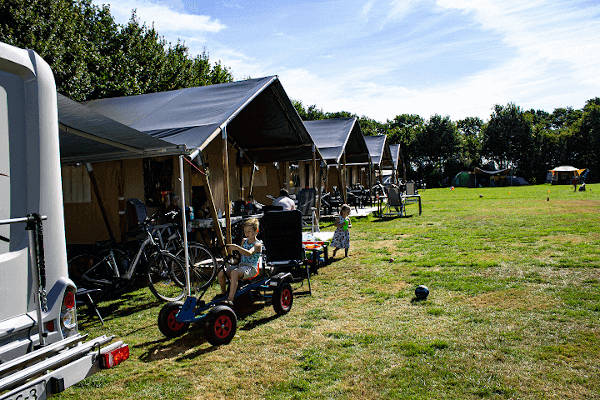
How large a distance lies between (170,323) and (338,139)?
12.6m

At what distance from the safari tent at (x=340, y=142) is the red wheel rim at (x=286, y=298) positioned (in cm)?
909

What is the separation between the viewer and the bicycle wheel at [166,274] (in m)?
6.25

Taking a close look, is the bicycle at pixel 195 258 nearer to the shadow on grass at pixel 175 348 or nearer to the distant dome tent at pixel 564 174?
the shadow on grass at pixel 175 348

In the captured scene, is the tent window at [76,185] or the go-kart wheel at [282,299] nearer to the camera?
the go-kart wheel at [282,299]

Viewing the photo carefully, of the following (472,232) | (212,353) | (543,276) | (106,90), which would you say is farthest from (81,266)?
(106,90)

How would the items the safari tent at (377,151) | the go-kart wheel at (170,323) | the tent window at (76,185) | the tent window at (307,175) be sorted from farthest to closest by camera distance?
the safari tent at (377,151) → the tent window at (307,175) → the tent window at (76,185) → the go-kart wheel at (170,323)

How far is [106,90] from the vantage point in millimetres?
17797

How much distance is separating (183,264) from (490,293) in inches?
170

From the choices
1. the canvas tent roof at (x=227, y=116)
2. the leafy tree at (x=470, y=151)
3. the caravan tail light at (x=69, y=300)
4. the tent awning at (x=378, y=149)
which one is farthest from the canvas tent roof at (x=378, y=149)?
the caravan tail light at (x=69, y=300)

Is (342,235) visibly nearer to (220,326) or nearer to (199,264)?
(199,264)

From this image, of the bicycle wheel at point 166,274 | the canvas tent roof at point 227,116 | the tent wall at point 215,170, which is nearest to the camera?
the bicycle wheel at point 166,274

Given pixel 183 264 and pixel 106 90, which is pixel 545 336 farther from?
pixel 106 90

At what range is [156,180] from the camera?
981 cm

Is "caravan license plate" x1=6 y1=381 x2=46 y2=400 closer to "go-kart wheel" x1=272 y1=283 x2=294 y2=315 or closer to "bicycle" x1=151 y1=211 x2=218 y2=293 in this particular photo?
"go-kart wheel" x1=272 y1=283 x2=294 y2=315
